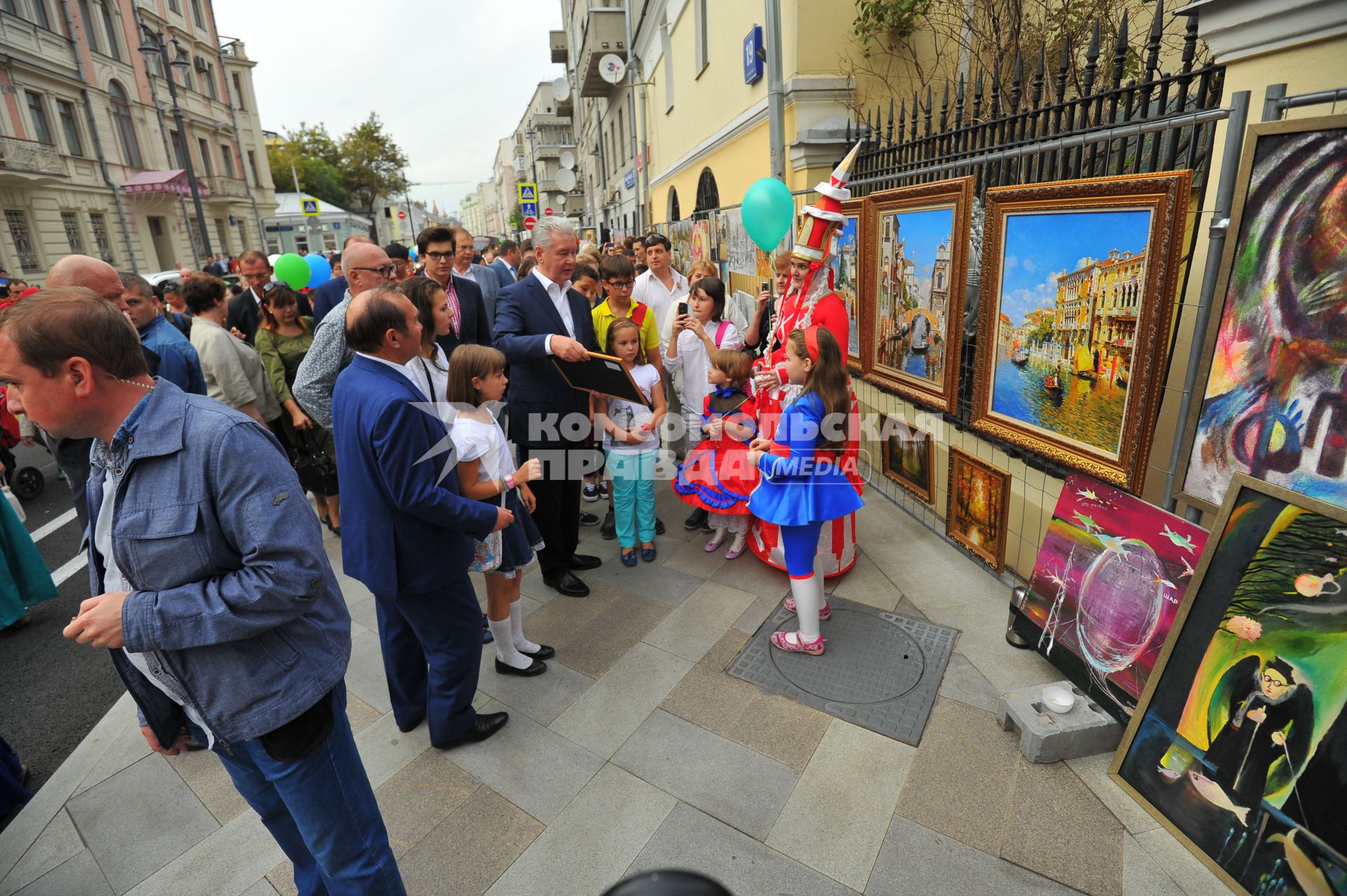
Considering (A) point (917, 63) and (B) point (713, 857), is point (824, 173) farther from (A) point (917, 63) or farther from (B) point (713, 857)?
(B) point (713, 857)

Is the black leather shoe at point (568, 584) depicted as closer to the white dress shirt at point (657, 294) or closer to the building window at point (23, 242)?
the white dress shirt at point (657, 294)

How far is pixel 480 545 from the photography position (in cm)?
297

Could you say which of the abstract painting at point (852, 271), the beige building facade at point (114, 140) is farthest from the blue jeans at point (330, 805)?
the beige building facade at point (114, 140)

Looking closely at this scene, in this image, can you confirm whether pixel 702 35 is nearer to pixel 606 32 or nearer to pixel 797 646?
pixel 606 32

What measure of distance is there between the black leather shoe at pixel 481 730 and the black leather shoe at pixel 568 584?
1.18 m

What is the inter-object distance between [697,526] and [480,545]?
7.45 ft

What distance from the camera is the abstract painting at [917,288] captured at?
388cm

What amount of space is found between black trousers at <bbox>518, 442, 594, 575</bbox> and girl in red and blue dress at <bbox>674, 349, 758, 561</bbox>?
745 millimetres

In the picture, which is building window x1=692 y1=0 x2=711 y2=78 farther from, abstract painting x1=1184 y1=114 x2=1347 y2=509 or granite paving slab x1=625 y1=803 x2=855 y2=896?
granite paving slab x1=625 y1=803 x2=855 y2=896

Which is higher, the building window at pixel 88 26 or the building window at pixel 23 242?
the building window at pixel 88 26

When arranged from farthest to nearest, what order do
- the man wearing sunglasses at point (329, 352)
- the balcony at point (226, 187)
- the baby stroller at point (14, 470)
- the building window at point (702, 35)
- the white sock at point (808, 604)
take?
the balcony at point (226, 187), the building window at point (702, 35), the baby stroller at point (14, 470), the man wearing sunglasses at point (329, 352), the white sock at point (808, 604)

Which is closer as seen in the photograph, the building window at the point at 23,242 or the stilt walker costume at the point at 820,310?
the stilt walker costume at the point at 820,310

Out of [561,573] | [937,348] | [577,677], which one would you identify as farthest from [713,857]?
[937,348]

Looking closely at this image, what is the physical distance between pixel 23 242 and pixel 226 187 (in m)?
14.9
